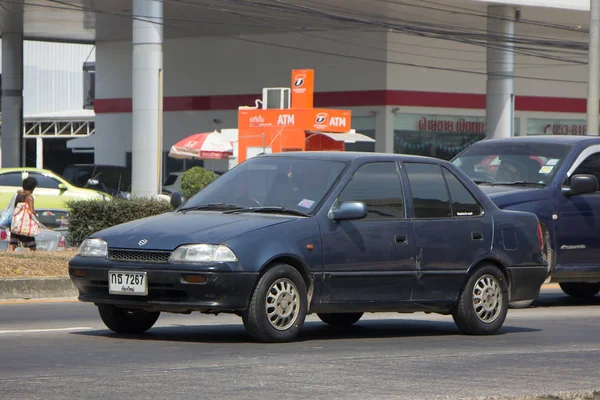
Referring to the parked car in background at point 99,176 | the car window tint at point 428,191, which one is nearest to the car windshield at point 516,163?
the car window tint at point 428,191

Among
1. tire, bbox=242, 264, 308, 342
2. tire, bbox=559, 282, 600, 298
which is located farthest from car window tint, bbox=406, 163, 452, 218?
tire, bbox=559, 282, 600, 298

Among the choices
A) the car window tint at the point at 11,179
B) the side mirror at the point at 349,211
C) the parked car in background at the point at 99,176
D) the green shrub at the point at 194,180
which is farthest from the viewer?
the parked car in background at the point at 99,176

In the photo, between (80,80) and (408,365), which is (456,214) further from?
(80,80)

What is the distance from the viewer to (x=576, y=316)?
12695mm

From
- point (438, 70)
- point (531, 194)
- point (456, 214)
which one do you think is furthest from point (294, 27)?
point (456, 214)

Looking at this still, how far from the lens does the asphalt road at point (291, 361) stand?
6641 mm

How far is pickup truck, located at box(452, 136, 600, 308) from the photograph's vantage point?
42.7 feet

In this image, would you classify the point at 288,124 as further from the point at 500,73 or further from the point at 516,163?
the point at 516,163

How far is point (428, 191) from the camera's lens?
10.1m

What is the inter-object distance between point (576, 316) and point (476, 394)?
21.0 feet

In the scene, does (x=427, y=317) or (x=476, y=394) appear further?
(x=427, y=317)

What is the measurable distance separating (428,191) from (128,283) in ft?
9.38

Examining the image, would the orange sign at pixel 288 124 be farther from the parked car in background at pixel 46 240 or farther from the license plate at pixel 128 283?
the license plate at pixel 128 283

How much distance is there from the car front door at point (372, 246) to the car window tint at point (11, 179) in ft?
62.3
